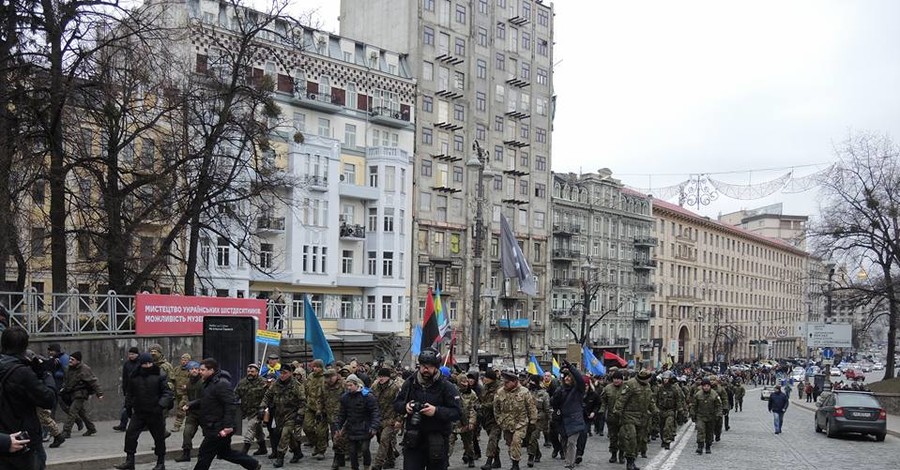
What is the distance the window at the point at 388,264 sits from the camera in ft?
193

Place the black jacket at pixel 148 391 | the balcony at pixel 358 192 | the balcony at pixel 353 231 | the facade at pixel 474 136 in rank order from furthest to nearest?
the facade at pixel 474 136
the balcony at pixel 353 231
the balcony at pixel 358 192
the black jacket at pixel 148 391

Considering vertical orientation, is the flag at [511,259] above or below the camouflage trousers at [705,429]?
above

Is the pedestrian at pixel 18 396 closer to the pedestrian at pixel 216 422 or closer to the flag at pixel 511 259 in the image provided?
the pedestrian at pixel 216 422

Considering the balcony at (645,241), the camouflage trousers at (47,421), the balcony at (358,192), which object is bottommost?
the camouflage trousers at (47,421)

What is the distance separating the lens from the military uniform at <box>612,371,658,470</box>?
16.1m

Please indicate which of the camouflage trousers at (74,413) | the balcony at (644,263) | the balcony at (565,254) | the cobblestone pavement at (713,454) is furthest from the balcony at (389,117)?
the camouflage trousers at (74,413)

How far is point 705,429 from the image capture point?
20344mm

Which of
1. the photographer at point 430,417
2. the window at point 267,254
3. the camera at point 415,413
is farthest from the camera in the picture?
the window at point 267,254

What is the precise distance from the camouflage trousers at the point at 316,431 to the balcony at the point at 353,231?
40.4 m

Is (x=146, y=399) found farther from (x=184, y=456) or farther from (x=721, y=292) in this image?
(x=721, y=292)

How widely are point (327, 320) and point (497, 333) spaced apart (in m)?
17.4

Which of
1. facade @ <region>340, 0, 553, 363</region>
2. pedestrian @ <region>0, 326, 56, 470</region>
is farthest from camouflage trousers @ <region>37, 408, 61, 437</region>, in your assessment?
facade @ <region>340, 0, 553, 363</region>

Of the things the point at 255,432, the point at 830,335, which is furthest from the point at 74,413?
the point at 830,335

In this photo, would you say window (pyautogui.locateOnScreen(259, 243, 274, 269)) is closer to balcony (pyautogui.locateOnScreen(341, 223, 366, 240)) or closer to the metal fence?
balcony (pyautogui.locateOnScreen(341, 223, 366, 240))
